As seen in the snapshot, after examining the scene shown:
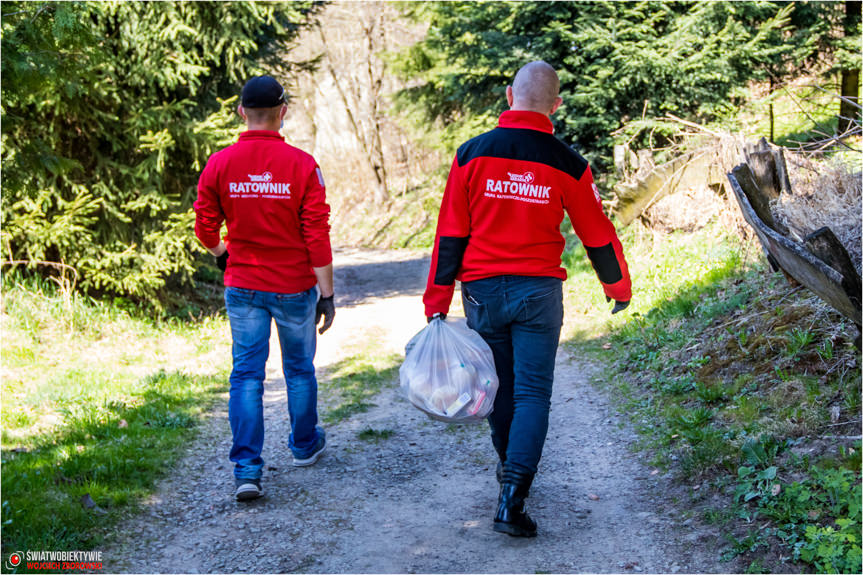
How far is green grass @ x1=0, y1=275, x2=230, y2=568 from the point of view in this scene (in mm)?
3930

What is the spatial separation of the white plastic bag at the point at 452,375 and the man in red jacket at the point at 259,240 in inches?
37.3

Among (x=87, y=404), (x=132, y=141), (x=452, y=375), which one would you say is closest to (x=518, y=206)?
(x=452, y=375)

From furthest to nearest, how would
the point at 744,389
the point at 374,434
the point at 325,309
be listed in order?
the point at 374,434
the point at 744,389
the point at 325,309

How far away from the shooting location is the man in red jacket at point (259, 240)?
13.3 feet

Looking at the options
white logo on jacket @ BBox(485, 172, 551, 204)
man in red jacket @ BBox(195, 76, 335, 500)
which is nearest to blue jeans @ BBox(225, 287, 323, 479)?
man in red jacket @ BBox(195, 76, 335, 500)

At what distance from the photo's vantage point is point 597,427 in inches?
208

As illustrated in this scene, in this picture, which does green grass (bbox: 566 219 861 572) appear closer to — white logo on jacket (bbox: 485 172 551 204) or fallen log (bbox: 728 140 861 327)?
fallen log (bbox: 728 140 861 327)

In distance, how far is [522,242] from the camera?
349cm

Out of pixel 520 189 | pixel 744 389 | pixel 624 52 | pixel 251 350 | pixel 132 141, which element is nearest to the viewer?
pixel 520 189

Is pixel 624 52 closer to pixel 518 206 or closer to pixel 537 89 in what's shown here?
pixel 537 89

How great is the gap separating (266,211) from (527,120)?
154cm

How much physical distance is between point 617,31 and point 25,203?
8185mm

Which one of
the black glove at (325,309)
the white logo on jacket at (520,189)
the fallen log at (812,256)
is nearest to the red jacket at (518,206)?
the white logo on jacket at (520,189)

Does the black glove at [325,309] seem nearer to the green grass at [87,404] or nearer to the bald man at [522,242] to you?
the bald man at [522,242]
